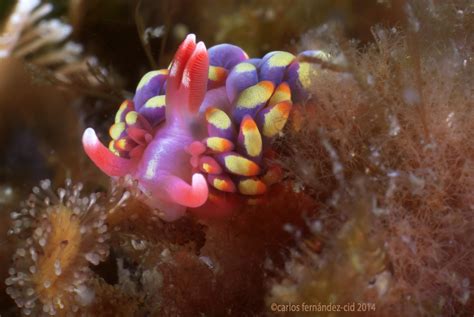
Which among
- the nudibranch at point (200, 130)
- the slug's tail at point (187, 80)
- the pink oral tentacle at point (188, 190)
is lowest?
the pink oral tentacle at point (188, 190)

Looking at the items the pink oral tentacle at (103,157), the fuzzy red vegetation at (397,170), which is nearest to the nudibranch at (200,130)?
the pink oral tentacle at (103,157)

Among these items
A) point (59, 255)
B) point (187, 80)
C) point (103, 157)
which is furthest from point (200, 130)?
point (59, 255)

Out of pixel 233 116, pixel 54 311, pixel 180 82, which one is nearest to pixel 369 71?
pixel 233 116

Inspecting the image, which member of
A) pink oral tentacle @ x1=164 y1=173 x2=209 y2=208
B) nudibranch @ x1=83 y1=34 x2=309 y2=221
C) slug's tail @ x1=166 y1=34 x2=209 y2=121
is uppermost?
Answer: slug's tail @ x1=166 y1=34 x2=209 y2=121

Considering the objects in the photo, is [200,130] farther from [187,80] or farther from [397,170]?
[397,170]

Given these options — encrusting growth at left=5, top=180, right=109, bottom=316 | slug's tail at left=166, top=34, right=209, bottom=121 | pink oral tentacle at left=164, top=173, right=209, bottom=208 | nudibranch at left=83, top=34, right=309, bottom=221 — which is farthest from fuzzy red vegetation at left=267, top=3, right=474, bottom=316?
encrusting growth at left=5, top=180, right=109, bottom=316

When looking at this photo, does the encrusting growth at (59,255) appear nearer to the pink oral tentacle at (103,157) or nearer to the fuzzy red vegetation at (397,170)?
the pink oral tentacle at (103,157)

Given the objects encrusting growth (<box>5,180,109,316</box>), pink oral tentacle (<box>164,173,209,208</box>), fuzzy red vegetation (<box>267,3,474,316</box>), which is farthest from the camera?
pink oral tentacle (<box>164,173,209,208</box>)

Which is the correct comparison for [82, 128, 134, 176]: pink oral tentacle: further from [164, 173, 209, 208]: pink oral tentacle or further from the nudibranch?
[164, 173, 209, 208]: pink oral tentacle
